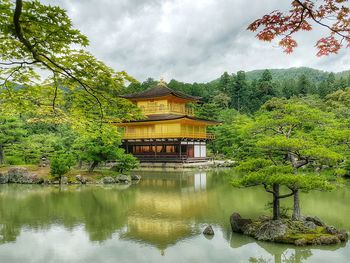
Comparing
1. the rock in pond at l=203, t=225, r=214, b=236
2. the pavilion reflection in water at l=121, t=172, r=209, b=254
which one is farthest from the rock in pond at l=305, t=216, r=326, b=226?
the pavilion reflection in water at l=121, t=172, r=209, b=254

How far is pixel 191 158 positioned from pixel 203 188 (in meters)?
12.6

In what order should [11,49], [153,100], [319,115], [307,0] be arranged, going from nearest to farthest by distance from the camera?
[307,0]
[11,49]
[319,115]
[153,100]

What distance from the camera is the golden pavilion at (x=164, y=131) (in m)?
28.9

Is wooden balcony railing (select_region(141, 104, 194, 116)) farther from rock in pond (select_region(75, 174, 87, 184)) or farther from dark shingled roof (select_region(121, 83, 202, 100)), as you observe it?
rock in pond (select_region(75, 174, 87, 184))

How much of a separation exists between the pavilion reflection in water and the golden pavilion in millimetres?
12283

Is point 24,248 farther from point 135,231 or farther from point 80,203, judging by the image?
point 80,203

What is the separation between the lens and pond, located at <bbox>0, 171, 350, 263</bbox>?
714 centimetres

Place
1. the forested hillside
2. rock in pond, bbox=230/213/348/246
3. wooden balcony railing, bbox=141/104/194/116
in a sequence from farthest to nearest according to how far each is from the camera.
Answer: the forested hillside
wooden balcony railing, bbox=141/104/194/116
rock in pond, bbox=230/213/348/246

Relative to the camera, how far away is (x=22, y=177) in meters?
19.2

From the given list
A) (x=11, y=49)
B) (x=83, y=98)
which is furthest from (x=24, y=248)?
(x=11, y=49)

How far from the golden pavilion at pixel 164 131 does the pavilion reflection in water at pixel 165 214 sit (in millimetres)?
12283

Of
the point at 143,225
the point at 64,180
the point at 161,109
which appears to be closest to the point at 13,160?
the point at 64,180

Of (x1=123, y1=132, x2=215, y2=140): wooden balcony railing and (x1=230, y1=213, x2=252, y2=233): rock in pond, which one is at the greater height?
(x1=123, y1=132, x2=215, y2=140): wooden balcony railing

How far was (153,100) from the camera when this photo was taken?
31656mm
